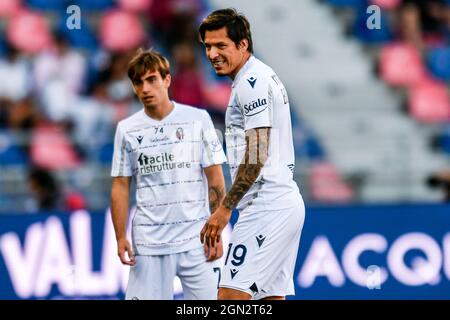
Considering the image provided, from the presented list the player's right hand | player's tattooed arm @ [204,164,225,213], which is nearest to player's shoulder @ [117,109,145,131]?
player's tattooed arm @ [204,164,225,213]

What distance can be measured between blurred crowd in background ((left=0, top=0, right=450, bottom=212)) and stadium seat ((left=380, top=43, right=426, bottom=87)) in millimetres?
10

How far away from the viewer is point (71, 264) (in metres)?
9.55

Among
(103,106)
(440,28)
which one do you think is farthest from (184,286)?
(440,28)

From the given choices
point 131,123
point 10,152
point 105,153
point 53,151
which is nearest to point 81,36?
point 53,151

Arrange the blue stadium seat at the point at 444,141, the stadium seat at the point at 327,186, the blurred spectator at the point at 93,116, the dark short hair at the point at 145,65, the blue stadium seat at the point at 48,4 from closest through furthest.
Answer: the dark short hair at the point at 145,65 < the stadium seat at the point at 327,186 < the blurred spectator at the point at 93,116 < the blue stadium seat at the point at 444,141 < the blue stadium seat at the point at 48,4

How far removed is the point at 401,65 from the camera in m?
11.7

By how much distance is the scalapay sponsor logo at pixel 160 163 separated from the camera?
6.78m

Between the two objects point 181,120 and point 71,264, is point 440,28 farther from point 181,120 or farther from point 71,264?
point 181,120

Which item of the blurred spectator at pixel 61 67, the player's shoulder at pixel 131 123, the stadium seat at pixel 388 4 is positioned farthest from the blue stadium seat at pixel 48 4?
the player's shoulder at pixel 131 123

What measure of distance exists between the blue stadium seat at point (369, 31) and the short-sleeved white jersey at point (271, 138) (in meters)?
6.06

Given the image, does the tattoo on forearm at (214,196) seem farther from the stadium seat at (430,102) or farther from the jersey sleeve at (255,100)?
the stadium seat at (430,102)

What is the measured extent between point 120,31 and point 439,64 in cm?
332

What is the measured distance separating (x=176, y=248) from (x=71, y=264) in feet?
9.73

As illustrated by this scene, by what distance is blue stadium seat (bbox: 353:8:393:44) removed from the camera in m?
11.7
